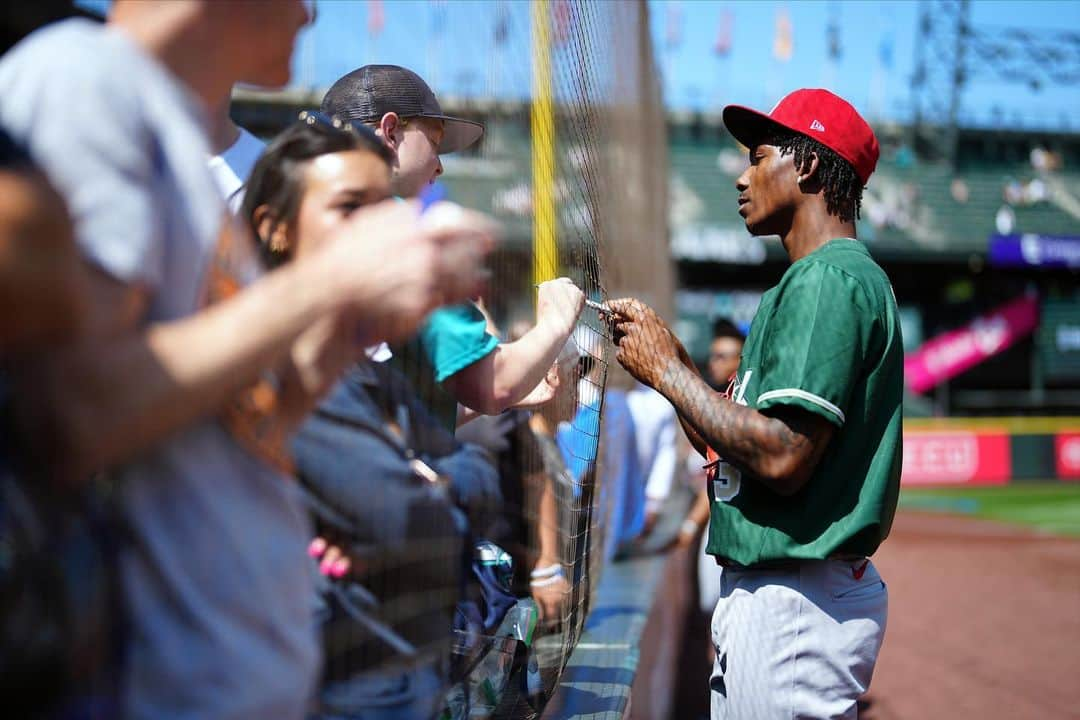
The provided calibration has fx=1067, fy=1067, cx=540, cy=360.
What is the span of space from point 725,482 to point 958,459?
63.5ft

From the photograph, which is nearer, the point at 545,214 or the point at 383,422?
the point at 383,422

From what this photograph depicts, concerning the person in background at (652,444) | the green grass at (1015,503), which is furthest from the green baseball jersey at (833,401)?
the green grass at (1015,503)

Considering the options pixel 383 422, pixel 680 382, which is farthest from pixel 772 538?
pixel 383 422

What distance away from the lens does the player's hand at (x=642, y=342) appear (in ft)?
7.50

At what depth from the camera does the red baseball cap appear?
2326mm

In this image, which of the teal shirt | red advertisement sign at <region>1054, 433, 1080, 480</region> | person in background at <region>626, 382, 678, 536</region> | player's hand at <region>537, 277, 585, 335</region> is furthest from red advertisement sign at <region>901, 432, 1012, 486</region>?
the teal shirt

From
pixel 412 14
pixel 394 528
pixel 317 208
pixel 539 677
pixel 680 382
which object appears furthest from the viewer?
pixel 539 677

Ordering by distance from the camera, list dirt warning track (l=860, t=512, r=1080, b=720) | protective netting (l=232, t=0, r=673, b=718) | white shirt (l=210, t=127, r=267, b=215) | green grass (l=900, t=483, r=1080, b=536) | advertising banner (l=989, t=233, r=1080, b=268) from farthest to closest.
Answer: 1. advertising banner (l=989, t=233, r=1080, b=268)
2. green grass (l=900, t=483, r=1080, b=536)
3. dirt warning track (l=860, t=512, r=1080, b=720)
4. white shirt (l=210, t=127, r=267, b=215)
5. protective netting (l=232, t=0, r=673, b=718)

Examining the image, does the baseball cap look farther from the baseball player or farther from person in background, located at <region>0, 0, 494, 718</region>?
person in background, located at <region>0, 0, 494, 718</region>

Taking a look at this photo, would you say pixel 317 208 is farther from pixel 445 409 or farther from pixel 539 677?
pixel 539 677

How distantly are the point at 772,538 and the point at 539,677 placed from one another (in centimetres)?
76

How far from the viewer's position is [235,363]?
3.15 ft

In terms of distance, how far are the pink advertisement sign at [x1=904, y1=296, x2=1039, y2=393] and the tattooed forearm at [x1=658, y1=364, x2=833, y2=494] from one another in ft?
88.7

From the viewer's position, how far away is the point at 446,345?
173 cm
